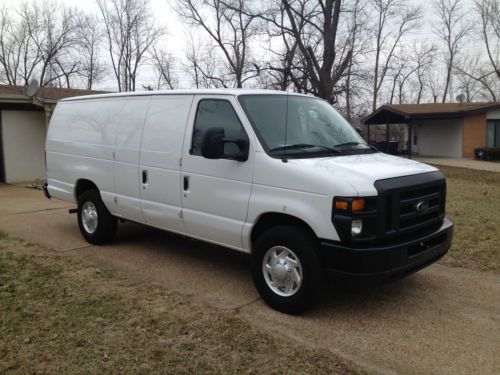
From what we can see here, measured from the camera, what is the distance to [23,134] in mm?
16219

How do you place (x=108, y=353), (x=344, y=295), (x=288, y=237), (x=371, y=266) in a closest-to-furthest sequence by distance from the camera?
(x=108, y=353), (x=371, y=266), (x=288, y=237), (x=344, y=295)

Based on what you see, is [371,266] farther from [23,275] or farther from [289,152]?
[23,275]

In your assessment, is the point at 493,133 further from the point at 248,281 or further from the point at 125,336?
the point at 125,336

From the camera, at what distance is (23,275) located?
18.4 ft

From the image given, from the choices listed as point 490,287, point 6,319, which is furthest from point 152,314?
point 490,287

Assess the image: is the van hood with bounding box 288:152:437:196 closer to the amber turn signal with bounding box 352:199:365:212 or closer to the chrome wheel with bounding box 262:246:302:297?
the amber turn signal with bounding box 352:199:365:212

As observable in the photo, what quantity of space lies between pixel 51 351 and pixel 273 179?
2.33 metres

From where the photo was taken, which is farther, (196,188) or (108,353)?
(196,188)

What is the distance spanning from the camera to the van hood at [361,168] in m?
4.15

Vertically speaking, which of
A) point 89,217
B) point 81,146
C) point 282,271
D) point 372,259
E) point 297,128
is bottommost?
point 282,271

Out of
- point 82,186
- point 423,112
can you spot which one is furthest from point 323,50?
point 82,186

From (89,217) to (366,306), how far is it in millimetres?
4240

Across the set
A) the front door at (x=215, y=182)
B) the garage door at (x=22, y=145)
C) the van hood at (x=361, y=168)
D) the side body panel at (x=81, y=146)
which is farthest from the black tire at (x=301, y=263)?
the garage door at (x=22, y=145)

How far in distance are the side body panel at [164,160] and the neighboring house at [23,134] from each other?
10650mm
